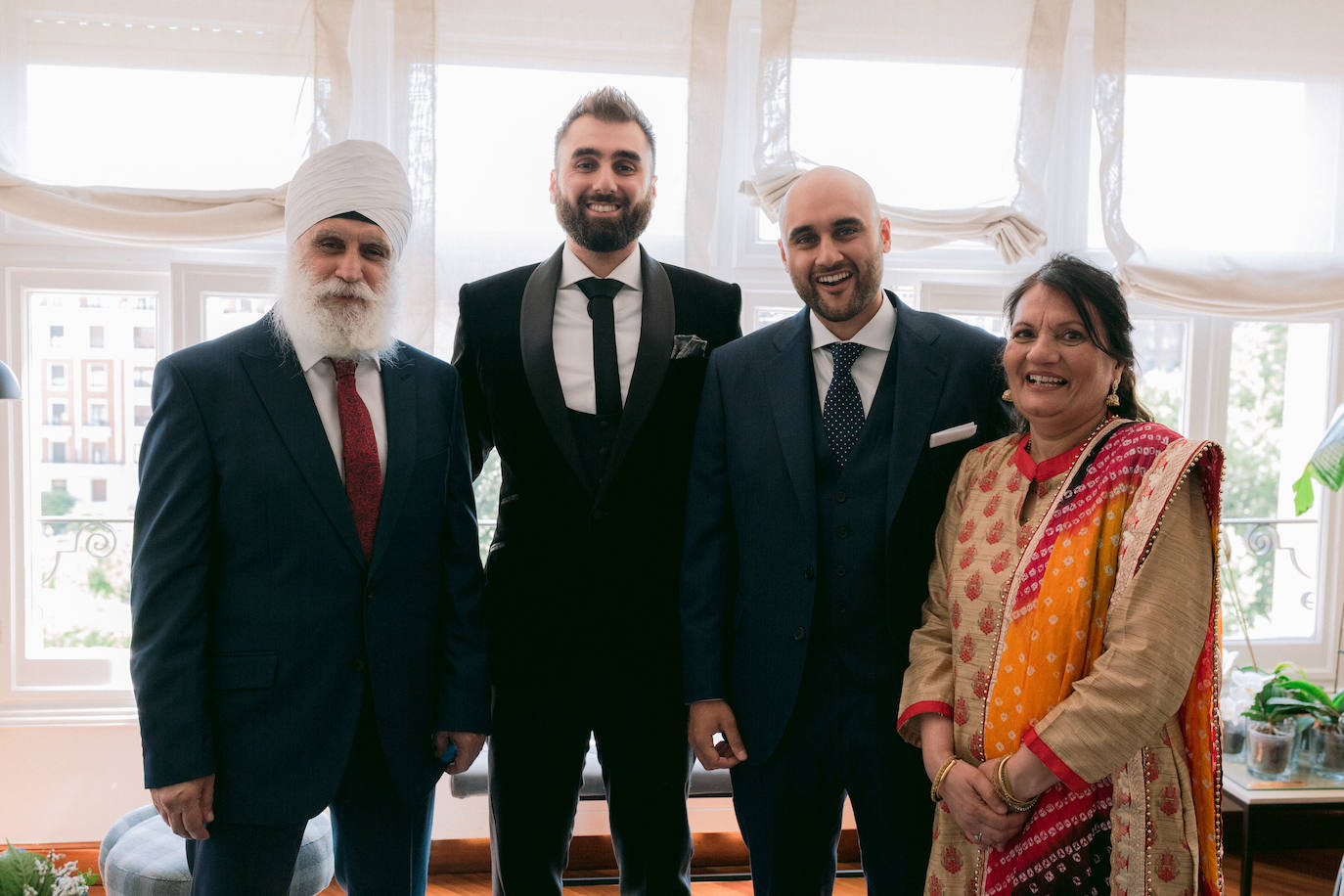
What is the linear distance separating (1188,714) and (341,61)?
291 cm

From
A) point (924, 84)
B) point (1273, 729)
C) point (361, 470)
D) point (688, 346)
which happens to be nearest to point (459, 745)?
point (361, 470)

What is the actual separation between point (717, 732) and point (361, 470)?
823 millimetres

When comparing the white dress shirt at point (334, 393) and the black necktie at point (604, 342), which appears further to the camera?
the black necktie at point (604, 342)

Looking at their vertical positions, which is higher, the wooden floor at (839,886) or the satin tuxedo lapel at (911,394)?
the satin tuxedo lapel at (911,394)

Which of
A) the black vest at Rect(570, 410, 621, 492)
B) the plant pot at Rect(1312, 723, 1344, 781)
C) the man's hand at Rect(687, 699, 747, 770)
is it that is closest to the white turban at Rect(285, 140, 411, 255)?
the black vest at Rect(570, 410, 621, 492)

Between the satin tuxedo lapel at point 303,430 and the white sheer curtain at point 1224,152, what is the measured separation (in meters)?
2.80

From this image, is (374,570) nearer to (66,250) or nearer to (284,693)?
(284,693)

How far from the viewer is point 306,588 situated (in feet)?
5.09

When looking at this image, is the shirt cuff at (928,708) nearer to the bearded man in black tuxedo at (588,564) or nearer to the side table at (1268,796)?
the bearded man in black tuxedo at (588,564)

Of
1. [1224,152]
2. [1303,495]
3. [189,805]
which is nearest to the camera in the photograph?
[189,805]

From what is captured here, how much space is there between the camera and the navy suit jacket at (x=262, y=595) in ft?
4.88

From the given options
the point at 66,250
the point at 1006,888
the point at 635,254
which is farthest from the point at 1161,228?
the point at 66,250

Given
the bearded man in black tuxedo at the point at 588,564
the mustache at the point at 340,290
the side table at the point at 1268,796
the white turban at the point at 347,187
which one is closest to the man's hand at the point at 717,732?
the bearded man in black tuxedo at the point at 588,564

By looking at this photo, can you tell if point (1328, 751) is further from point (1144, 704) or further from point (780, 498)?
point (780, 498)
